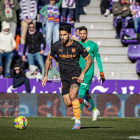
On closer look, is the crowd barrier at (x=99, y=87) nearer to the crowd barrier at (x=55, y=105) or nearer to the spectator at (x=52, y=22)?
the crowd barrier at (x=55, y=105)

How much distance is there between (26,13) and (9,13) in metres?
0.68

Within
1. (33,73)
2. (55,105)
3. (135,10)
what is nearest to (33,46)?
(33,73)

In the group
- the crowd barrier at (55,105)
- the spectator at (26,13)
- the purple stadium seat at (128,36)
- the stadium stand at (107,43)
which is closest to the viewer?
the crowd barrier at (55,105)

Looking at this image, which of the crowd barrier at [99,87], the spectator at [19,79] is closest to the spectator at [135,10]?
the crowd barrier at [99,87]

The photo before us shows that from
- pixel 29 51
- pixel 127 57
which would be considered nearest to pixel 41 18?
pixel 29 51

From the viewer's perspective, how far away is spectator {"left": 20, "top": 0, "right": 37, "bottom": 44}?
15.0 meters

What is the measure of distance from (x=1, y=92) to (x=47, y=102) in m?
1.39

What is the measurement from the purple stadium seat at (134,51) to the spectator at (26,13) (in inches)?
145

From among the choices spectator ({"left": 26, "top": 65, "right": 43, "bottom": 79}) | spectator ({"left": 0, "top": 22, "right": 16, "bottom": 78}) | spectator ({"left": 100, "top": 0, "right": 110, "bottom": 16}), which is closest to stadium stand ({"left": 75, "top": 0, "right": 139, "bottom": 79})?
spectator ({"left": 100, "top": 0, "right": 110, "bottom": 16})

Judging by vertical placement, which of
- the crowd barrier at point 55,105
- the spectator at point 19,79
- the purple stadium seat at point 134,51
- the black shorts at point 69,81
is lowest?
the crowd barrier at point 55,105

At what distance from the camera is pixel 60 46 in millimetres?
7516

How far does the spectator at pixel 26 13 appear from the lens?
49.3 ft

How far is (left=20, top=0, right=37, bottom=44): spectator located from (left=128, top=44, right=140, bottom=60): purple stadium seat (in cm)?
367

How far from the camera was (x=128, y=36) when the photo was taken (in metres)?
15.2
